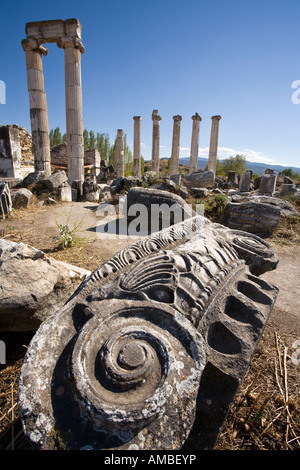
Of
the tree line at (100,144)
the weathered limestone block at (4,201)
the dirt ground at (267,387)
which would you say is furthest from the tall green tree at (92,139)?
the dirt ground at (267,387)

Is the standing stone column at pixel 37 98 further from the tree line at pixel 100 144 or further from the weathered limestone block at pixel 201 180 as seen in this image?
the tree line at pixel 100 144

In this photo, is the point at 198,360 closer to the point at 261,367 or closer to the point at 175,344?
the point at 175,344

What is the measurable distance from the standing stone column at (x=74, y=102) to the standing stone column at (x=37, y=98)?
99 cm

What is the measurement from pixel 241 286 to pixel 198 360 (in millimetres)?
881

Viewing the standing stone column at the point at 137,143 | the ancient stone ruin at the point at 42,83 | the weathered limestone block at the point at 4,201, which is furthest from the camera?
the standing stone column at the point at 137,143

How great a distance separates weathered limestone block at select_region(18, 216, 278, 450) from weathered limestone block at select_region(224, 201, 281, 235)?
4223 mm

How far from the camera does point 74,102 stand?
10.2 metres

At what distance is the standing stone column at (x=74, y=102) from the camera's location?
9812 millimetres

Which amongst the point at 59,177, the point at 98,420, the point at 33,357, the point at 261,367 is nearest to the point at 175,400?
the point at 98,420

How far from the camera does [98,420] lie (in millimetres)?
935

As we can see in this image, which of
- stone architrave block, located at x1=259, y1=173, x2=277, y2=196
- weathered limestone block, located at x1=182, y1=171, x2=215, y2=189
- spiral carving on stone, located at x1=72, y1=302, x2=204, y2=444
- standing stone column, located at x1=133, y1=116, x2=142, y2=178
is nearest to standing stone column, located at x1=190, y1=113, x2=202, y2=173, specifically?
standing stone column, located at x1=133, y1=116, x2=142, y2=178

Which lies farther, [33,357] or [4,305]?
[4,305]

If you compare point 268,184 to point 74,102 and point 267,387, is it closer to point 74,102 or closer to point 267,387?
point 74,102

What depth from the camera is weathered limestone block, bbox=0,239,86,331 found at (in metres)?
1.84
